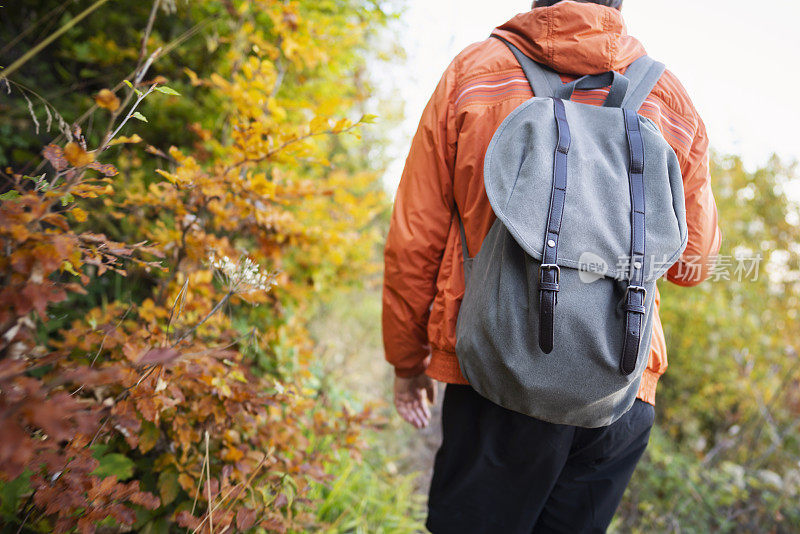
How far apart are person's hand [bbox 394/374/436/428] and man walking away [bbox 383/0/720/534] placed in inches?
7.3

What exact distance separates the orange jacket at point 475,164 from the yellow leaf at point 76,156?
0.77 metres

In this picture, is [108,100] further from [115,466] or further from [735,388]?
[735,388]

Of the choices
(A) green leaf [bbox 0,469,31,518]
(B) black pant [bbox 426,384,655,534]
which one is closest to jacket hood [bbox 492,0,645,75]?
(B) black pant [bbox 426,384,655,534]

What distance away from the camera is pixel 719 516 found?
246 centimetres

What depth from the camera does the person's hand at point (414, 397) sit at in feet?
5.00

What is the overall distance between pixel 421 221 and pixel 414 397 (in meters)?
0.64

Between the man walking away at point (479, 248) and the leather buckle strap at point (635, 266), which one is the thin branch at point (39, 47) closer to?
the man walking away at point (479, 248)

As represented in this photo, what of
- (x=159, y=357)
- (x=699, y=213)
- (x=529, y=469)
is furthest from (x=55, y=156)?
(x=699, y=213)

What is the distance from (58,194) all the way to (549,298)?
92 cm

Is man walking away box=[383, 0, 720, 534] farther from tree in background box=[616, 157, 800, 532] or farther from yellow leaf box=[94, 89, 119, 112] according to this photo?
tree in background box=[616, 157, 800, 532]

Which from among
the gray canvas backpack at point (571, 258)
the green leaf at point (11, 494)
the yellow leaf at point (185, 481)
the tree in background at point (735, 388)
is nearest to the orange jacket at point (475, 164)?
the gray canvas backpack at point (571, 258)

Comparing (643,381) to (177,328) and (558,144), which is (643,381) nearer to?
(558,144)

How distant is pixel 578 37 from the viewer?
112cm

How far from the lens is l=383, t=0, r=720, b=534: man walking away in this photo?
1.16m
